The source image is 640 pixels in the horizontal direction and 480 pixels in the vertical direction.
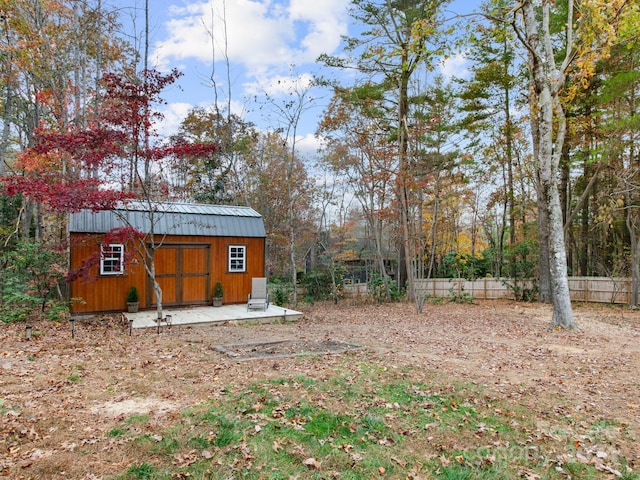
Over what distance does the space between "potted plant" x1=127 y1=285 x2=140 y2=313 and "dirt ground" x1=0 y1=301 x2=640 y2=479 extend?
1.77 ft

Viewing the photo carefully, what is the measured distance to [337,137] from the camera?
14.8 m

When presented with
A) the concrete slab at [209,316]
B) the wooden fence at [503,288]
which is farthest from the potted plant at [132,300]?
the wooden fence at [503,288]

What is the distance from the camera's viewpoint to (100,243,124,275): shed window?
31.7 feet

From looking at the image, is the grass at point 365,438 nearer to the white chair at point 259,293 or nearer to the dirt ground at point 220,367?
the dirt ground at point 220,367

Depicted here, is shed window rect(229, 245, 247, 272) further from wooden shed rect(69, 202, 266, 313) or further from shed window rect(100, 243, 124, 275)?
shed window rect(100, 243, 124, 275)

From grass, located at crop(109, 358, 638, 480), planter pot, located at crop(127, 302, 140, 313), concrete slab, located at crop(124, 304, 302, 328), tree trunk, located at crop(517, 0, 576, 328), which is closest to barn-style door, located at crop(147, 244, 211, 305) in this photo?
concrete slab, located at crop(124, 304, 302, 328)

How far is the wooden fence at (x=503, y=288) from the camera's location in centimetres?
1327

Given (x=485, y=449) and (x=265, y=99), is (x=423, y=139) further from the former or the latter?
(x=485, y=449)

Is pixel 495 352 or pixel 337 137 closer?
pixel 495 352

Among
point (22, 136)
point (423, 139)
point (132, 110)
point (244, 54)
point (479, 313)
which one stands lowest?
point (479, 313)

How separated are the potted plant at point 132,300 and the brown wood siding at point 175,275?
0.79 feet

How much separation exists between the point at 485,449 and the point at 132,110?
8154mm

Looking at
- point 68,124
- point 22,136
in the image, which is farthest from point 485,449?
point 22,136

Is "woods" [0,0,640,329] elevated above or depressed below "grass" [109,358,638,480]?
above
